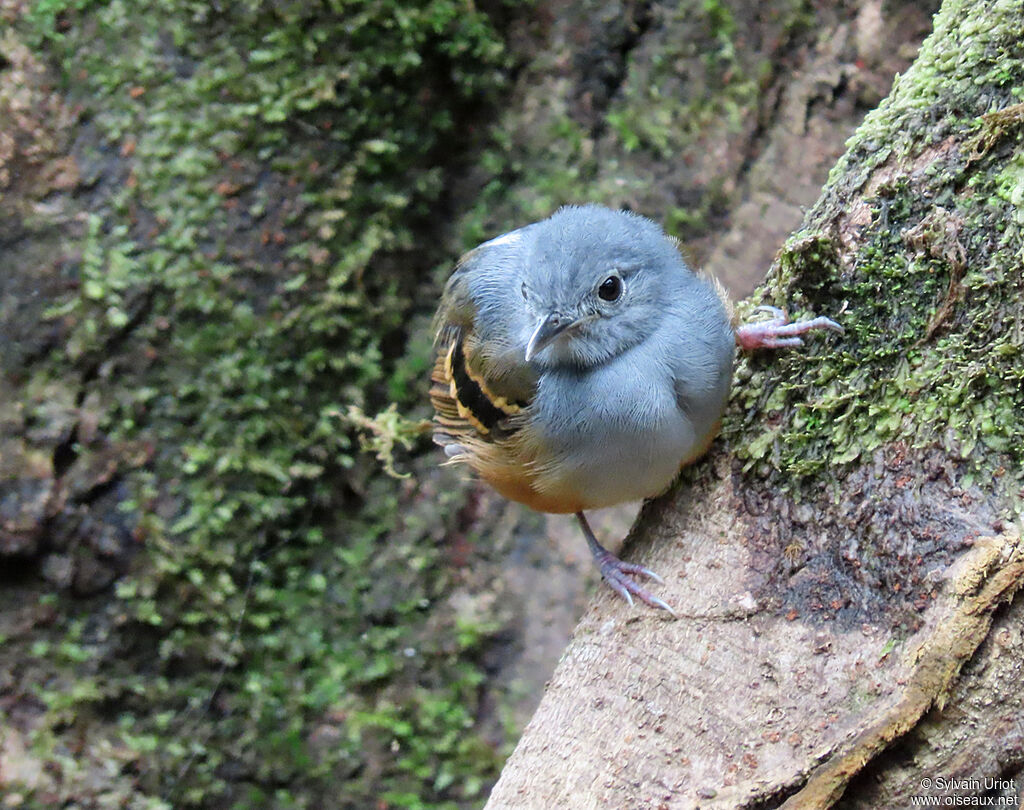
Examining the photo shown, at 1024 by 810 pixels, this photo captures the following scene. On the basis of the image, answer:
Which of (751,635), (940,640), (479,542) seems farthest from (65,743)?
(940,640)

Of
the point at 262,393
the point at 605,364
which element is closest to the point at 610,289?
the point at 605,364

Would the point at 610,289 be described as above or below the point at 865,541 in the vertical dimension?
above

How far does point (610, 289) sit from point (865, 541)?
3.60 ft

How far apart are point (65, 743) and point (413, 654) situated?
1608 millimetres

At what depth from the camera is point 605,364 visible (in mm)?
2777

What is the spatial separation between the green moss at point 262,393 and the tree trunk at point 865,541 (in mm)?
2046

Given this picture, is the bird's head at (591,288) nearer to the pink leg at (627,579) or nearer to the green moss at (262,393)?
the pink leg at (627,579)

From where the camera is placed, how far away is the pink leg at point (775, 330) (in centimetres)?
249

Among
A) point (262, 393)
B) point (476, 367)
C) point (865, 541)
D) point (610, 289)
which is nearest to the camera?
point (865, 541)

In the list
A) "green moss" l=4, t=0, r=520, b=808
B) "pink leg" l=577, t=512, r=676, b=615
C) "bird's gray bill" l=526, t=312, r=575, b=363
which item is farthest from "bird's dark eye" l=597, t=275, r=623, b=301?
"green moss" l=4, t=0, r=520, b=808

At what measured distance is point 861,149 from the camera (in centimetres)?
259

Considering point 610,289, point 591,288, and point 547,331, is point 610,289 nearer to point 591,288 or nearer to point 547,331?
point 591,288

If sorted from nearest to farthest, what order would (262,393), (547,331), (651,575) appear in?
(651,575) < (547,331) < (262,393)

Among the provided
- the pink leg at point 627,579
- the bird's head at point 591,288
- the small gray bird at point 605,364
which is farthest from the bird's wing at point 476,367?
the pink leg at point 627,579
